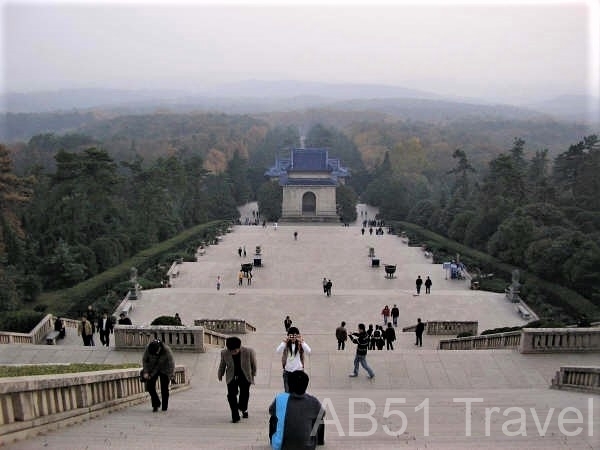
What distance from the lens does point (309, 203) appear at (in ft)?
213

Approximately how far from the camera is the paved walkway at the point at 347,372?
6.84 metres

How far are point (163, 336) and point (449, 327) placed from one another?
34.0 feet

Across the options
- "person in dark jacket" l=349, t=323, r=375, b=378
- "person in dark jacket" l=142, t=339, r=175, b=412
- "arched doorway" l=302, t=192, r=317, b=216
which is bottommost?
"arched doorway" l=302, t=192, r=317, b=216

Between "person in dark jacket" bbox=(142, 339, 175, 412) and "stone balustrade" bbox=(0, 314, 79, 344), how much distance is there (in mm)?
9883

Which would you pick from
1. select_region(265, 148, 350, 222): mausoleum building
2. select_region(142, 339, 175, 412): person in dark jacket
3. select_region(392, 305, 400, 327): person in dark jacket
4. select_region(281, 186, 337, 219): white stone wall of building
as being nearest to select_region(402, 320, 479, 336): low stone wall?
select_region(392, 305, 400, 327): person in dark jacket

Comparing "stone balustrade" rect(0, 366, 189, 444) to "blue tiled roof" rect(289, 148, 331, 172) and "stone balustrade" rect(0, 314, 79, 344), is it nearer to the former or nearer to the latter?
"stone balustrade" rect(0, 314, 79, 344)

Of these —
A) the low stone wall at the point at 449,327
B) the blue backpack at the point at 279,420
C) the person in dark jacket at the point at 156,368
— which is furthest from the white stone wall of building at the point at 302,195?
the blue backpack at the point at 279,420

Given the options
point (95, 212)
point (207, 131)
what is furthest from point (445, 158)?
point (95, 212)

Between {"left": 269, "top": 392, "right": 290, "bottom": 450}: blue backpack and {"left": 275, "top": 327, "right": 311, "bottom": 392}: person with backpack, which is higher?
{"left": 269, "top": 392, "right": 290, "bottom": 450}: blue backpack

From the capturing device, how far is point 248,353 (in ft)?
26.1

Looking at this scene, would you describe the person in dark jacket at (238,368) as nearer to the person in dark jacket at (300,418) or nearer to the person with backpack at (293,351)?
the person with backpack at (293,351)

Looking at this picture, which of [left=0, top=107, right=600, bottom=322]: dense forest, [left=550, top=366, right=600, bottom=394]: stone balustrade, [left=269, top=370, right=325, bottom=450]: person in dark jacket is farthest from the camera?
[left=0, top=107, right=600, bottom=322]: dense forest

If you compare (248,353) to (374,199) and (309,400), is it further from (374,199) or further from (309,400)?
(374,199)

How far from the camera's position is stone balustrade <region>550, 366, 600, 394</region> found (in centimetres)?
1046
